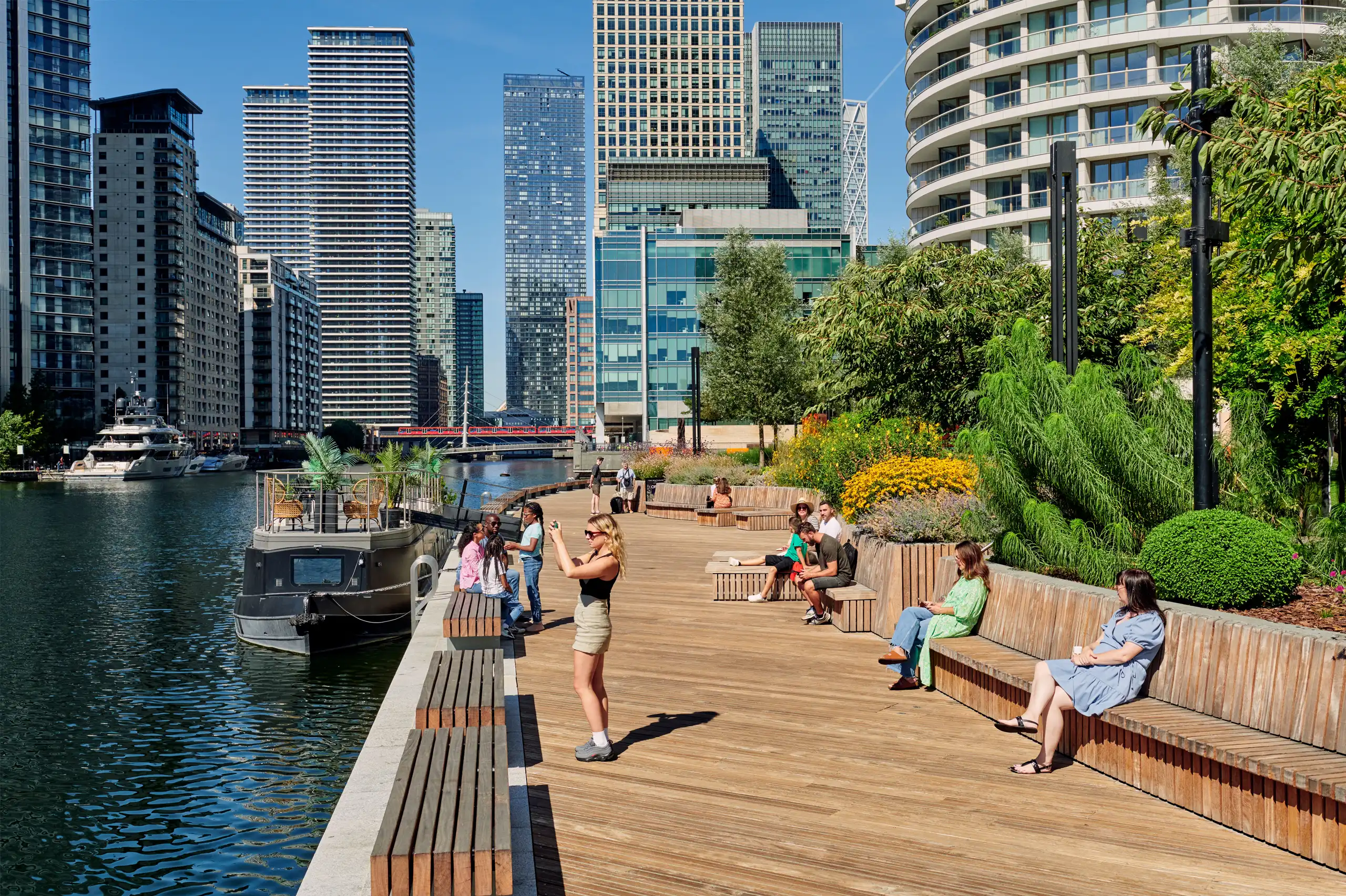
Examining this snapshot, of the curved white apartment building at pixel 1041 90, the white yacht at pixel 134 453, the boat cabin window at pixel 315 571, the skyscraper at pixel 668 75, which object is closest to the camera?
the boat cabin window at pixel 315 571

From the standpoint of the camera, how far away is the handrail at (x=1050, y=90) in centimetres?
4722

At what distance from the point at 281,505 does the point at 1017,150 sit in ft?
133

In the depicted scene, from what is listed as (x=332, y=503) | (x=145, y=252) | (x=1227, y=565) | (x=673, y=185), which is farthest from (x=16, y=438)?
(x=1227, y=565)

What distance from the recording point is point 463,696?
291 inches

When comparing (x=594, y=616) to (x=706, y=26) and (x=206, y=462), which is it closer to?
(x=206, y=462)

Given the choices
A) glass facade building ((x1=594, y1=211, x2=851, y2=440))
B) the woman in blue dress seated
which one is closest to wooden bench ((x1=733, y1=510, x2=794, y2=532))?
the woman in blue dress seated

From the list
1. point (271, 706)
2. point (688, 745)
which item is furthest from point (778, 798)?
Result: point (271, 706)

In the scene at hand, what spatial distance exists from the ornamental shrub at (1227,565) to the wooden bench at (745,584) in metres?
8.30

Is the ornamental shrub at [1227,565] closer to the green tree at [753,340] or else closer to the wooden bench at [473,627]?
the wooden bench at [473,627]

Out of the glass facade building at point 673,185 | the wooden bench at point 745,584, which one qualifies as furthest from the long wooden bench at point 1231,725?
the glass facade building at point 673,185

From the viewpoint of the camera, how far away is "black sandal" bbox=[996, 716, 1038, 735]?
26.3 ft

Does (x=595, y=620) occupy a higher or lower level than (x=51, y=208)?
lower

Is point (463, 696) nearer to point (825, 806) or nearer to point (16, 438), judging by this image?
point (825, 806)

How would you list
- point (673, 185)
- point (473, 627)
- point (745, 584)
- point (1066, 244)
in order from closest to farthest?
point (473, 627) → point (1066, 244) → point (745, 584) → point (673, 185)
